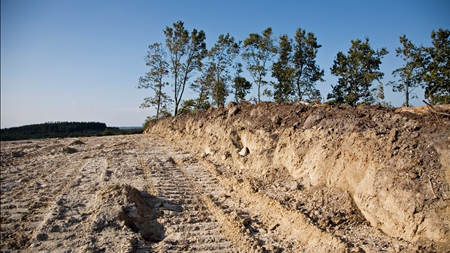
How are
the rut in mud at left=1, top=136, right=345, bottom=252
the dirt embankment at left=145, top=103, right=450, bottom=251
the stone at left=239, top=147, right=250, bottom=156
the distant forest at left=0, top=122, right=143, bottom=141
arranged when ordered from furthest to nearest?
the distant forest at left=0, top=122, right=143, bottom=141 → the stone at left=239, top=147, right=250, bottom=156 → the rut in mud at left=1, top=136, right=345, bottom=252 → the dirt embankment at left=145, top=103, right=450, bottom=251

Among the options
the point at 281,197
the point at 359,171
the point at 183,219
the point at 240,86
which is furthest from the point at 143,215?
the point at 240,86

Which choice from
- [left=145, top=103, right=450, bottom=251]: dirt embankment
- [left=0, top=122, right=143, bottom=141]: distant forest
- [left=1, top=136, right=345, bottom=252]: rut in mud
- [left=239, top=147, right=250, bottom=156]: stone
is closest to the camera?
[left=145, top=103, right=450, bottom=251]: dirt embankment

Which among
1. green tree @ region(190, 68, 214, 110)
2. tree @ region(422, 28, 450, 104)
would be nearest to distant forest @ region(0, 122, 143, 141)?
green tree @ region(190, 68, 214, 110)

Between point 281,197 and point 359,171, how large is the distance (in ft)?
5.02

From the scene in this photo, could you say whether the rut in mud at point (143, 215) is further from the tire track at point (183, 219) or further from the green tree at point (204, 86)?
the green tree at point (204, 86)

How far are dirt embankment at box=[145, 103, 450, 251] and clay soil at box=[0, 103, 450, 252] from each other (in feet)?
0.06

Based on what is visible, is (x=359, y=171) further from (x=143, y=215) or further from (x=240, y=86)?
(x=240, y=86)

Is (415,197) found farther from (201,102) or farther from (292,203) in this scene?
(201,102)

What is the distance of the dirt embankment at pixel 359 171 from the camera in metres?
3.74

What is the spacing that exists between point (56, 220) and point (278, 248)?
11.3 ft

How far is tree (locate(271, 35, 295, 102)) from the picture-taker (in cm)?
1994

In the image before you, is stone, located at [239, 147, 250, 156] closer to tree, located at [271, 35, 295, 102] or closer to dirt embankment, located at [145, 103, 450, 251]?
dirt embankment, located at [145, 103, 450, 251]

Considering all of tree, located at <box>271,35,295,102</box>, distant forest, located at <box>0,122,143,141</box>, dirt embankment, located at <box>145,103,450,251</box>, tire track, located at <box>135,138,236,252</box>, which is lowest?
tire track, located at <box>135,138,236,252</box>

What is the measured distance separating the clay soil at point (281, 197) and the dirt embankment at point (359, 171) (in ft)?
0.06
